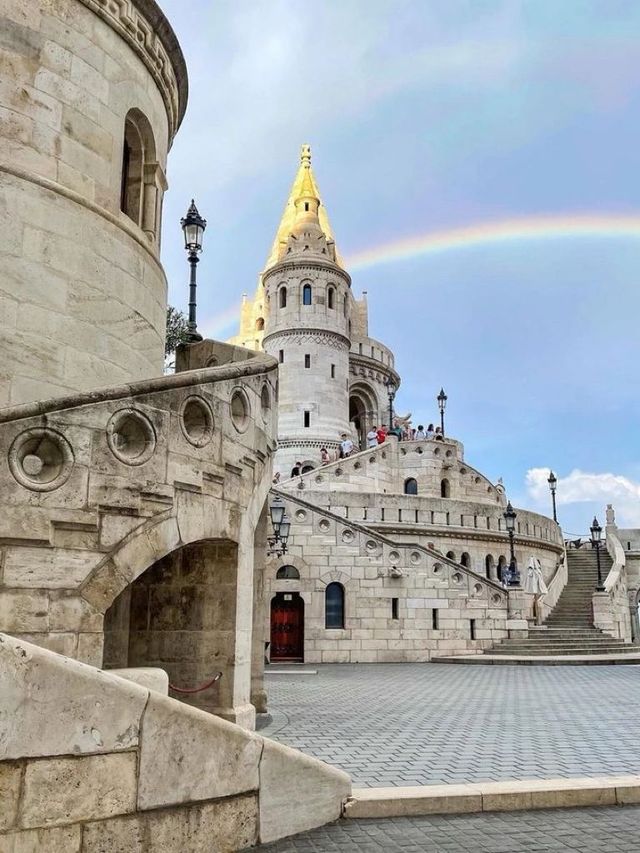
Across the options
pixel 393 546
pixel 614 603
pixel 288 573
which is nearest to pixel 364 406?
pixel 614 603

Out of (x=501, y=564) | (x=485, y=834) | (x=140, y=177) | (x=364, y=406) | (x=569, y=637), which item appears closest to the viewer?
(x=485, y=834)

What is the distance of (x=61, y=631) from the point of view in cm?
695

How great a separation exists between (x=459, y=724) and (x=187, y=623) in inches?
180

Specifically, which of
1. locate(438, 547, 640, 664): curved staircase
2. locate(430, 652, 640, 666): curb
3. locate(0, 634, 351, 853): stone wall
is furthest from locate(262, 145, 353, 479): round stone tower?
locate(0, 634, 351, 853): stone wall

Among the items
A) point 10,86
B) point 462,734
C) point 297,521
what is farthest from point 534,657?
point 10,86

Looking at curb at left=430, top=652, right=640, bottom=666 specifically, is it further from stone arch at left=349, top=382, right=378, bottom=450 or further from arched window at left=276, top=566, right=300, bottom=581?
stone arch at left=349, top=382, right=378, bottom=450

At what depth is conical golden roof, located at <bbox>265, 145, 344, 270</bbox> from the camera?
64.0 m

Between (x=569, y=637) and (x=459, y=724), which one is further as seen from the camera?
(x=569, y=637)

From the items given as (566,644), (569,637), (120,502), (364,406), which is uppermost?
(364,406)

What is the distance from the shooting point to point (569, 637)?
2688cm

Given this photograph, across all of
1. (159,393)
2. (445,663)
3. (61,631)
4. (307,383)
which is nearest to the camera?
(61,631)

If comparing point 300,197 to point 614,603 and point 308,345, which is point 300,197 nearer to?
point 308,345

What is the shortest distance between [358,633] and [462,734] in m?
14.0

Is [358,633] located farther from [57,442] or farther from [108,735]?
[108,735]
